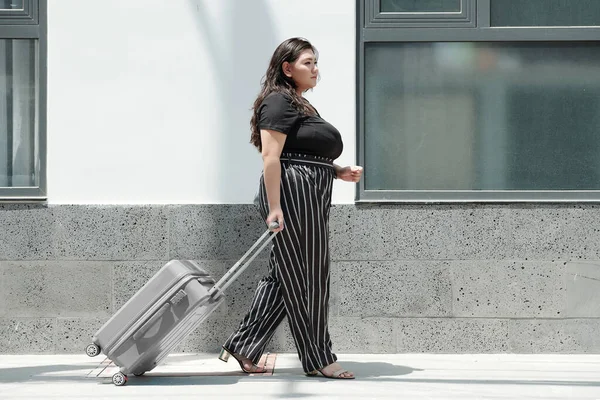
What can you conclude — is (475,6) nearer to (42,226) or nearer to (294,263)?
(294,263)

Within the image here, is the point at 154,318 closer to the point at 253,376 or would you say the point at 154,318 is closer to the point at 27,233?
the point at 253,376

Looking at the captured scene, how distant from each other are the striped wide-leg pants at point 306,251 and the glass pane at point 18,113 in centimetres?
176

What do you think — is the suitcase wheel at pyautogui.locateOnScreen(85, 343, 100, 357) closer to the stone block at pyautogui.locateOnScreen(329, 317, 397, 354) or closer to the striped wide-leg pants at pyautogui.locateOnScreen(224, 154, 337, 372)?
the striped wide-leg pants at pyautogui.locateOnScreen(224, 154, 337, 372)

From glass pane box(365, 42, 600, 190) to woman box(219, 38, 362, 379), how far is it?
964 millimetres

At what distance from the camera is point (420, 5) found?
249 inches

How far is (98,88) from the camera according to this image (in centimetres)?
634

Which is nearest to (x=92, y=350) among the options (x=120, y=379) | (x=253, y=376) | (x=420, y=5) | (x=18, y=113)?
(x=120, y=379)

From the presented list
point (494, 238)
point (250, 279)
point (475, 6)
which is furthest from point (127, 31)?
point (494, 238)

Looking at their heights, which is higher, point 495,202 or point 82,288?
point 495,202

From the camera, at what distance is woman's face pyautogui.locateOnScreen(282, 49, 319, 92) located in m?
5.39

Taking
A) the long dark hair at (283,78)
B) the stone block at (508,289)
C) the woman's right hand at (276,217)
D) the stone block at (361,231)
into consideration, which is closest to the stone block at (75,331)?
the stone block at (361,231)

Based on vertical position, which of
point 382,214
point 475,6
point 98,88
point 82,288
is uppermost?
point 475,6

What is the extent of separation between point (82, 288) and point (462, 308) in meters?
2.26

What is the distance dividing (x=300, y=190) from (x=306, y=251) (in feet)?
1.02
